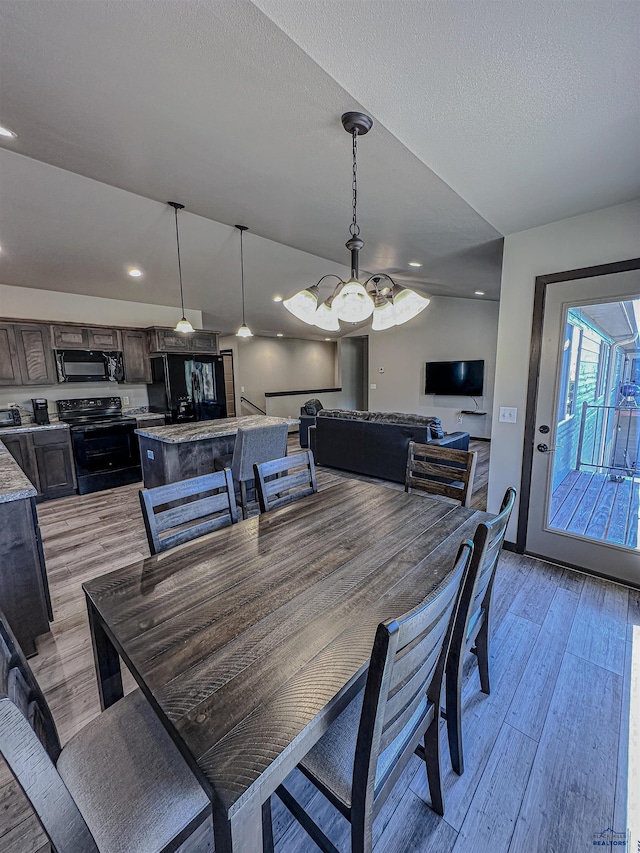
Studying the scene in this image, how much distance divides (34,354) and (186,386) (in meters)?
1.79

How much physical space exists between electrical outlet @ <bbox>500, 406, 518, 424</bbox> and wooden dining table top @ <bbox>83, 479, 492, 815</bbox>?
1398mm

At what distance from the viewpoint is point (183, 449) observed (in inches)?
129

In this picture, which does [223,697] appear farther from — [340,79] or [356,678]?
[340,79]

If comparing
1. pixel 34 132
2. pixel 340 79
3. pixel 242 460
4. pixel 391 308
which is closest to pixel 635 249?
pixel 391 308

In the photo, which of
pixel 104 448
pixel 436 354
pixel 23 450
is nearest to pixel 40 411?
pixel 23 450

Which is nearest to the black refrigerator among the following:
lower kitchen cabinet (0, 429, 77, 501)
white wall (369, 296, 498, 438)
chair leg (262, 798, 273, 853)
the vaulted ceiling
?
lower kitchen cabinet (0, 429, 77, 501)

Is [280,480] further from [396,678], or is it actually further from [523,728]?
[523,728]

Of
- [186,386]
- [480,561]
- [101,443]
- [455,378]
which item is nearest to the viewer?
[480,561]

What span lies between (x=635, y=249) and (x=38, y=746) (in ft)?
11.2

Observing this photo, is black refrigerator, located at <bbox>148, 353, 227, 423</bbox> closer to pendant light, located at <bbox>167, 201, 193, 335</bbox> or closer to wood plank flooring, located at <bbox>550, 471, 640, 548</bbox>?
pendant light, located at <bbox>167, 201, 193, 335</bbox>

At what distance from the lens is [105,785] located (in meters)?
0.87

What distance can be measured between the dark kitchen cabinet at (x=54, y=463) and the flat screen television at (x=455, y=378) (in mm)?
6652

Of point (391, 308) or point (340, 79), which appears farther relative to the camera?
point (391, 308)

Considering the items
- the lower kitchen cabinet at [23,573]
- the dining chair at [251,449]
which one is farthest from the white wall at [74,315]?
the lower kitchen cabinet at [23,573]
